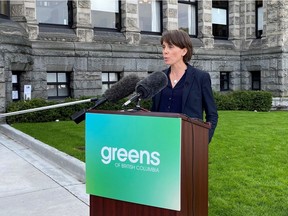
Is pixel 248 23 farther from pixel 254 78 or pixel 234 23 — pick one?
pixel 254 78

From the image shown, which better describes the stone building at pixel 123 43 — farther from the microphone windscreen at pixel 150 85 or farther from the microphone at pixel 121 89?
the microphone windscreen at pixel 150 85

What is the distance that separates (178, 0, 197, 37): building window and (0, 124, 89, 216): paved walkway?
13.1 m

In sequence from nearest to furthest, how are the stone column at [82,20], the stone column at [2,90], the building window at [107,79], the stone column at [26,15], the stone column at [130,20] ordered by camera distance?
Answer: the stone column at [2,90] < the stone column at [26,15] < the stone column at [82,20] < the building window at [107,79] < the stone column at [130,20]

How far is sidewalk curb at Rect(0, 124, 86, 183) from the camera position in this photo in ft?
21.2

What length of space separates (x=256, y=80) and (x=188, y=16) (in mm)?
5149

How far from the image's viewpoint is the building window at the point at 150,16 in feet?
60.6

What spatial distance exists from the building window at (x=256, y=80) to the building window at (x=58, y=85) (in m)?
10.7

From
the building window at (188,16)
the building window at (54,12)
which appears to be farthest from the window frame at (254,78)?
the building window at (54,12)

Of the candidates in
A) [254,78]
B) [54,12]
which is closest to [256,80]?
[254,78]

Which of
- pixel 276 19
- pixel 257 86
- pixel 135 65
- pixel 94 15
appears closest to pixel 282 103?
pixel 257 86

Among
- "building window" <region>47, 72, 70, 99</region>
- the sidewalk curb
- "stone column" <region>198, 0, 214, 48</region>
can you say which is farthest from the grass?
"stone column" <region>198, 0, 214, 48</region>

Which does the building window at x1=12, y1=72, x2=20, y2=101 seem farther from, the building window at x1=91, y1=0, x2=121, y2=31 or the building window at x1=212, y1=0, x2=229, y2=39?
the building window at x1=212, y1=0, x2=229, y2=39

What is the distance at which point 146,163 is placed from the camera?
2672 mm

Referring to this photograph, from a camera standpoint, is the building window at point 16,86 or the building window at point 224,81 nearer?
the building window at point 16,86
